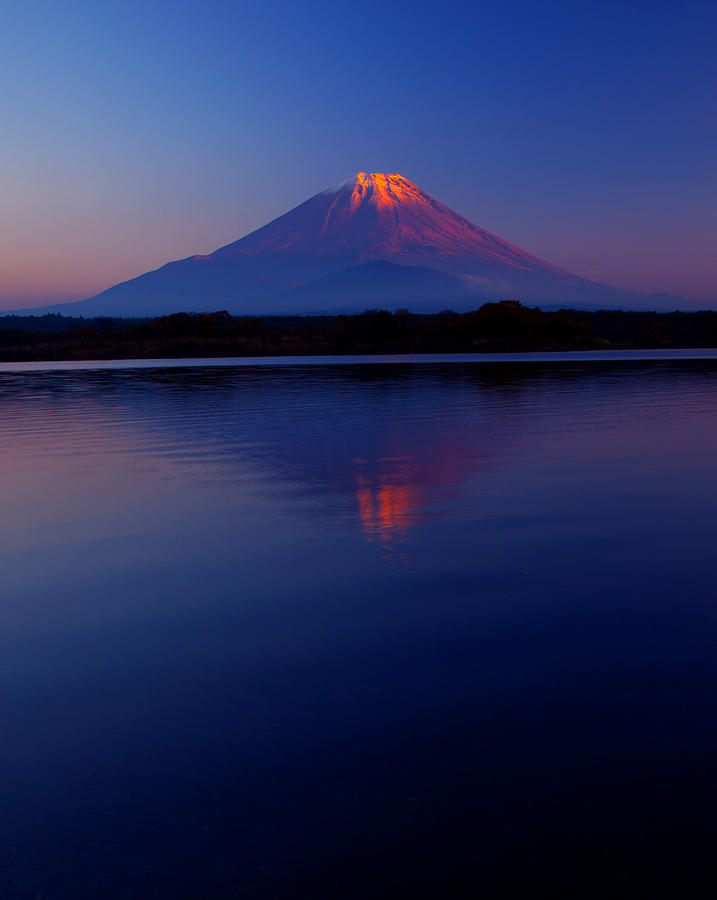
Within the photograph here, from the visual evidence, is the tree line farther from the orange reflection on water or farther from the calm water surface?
the calm water surface

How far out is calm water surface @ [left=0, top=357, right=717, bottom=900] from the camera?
347cm

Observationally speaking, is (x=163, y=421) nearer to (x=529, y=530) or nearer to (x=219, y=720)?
(x=529, y=530)

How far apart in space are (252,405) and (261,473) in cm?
1462

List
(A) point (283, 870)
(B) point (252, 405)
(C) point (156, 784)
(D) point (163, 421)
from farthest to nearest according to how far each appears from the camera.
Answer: (B) point (252, 405) < (D) point (163, 421) < (C) point (156, 784) < (A) point (283, 870)

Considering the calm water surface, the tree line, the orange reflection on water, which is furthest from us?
the tree line

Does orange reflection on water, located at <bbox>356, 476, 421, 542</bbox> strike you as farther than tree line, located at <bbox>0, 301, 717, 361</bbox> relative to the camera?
No

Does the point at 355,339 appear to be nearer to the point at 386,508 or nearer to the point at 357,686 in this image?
the point at 386,508

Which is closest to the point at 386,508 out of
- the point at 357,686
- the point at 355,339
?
the point at 357,686

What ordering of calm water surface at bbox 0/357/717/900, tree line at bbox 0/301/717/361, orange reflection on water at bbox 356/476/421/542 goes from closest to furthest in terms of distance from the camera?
calm water surface at bbox 0/357/717/900 → orange reflection on water at bbox 356/476/421/542 → tree line at bbox 0/301/717/361

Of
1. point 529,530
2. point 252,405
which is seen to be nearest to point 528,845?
point 529,530

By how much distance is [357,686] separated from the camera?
509 cm

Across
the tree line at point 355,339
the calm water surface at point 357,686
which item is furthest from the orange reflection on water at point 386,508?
the tree line at point 355,339

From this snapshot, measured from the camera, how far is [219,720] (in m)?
4.68

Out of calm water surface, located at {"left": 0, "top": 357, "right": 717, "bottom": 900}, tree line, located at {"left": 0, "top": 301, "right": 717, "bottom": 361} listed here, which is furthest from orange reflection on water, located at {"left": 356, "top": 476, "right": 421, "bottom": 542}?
tree line, located at {"left": 0, "top": 301, "right": 717, "bottom": 361}
